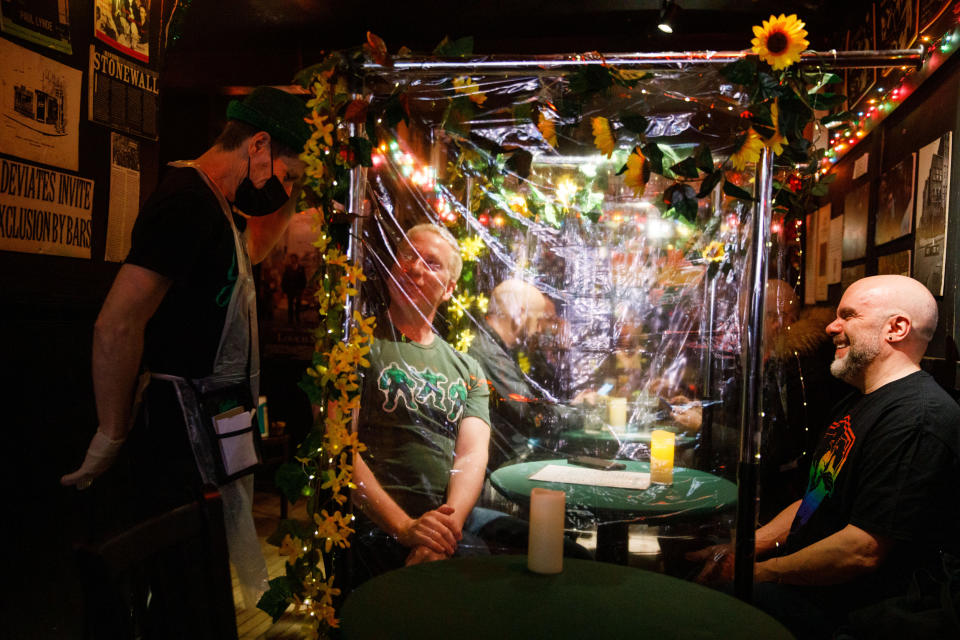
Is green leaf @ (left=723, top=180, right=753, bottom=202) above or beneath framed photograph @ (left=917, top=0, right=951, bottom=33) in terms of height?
beneath

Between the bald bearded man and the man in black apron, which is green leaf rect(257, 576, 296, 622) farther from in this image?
the bald bearded man

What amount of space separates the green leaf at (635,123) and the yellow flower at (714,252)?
414 millimetres

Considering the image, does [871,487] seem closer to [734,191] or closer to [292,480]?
[734,191]

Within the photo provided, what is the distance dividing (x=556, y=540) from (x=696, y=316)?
0.99 metres

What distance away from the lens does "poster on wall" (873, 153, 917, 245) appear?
2.83 metres

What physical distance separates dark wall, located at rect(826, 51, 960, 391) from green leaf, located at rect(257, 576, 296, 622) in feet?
6.93

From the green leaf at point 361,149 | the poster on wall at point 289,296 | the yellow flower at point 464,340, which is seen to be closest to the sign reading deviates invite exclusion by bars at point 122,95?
the green leaf at point 361,149

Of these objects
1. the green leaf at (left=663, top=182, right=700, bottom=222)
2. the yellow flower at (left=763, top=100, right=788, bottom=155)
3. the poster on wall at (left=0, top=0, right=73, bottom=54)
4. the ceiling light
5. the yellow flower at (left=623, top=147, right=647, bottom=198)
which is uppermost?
the ceiling light

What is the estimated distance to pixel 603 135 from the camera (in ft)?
6.62

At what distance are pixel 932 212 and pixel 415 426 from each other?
1.98 m

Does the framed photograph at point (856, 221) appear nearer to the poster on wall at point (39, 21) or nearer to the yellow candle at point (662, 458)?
the yellow candle at point (662, 458)

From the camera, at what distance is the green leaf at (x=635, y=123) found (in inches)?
78.4

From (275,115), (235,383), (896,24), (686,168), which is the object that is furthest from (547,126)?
(896,24)

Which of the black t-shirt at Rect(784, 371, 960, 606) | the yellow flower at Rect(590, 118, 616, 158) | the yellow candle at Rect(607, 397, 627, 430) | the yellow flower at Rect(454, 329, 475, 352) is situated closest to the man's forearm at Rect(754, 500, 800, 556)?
the black t-shirt at Rect(784, 371, 960, 606)
